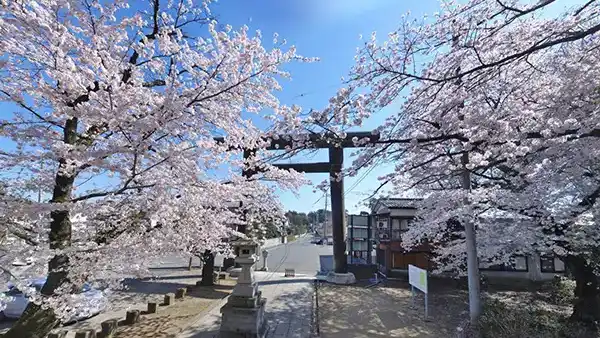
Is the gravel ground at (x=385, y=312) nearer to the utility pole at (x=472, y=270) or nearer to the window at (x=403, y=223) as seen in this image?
the utility pole at (x=472, y=270)

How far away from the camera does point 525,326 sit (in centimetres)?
711

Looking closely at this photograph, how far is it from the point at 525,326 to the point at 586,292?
2187 mm

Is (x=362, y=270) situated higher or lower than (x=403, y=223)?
lower

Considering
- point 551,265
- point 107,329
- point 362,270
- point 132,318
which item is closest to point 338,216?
point 362,270

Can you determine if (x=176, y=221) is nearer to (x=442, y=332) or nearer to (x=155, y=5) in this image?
(x=155, y=5)

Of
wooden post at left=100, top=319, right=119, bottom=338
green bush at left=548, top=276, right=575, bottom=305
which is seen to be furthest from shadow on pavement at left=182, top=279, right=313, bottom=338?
green bush at left=548, top=276, right=575, bottom=305

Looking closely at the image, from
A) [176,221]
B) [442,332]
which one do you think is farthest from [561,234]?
[176,221]

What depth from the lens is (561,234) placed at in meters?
7.63

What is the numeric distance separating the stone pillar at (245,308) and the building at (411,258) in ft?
24.9

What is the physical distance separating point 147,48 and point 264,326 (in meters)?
6.55

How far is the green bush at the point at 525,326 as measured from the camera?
21.9 ft

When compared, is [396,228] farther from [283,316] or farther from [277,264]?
[277,264]

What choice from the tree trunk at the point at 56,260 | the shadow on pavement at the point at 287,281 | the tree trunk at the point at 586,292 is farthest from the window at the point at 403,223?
the tree trunk at the point at 56,260

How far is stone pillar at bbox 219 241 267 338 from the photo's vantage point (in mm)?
7039
